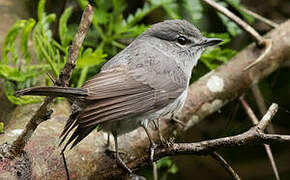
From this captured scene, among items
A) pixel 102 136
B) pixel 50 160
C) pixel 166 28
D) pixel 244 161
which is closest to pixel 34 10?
pixel 166 28

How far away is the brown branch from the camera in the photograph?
185 centimetres

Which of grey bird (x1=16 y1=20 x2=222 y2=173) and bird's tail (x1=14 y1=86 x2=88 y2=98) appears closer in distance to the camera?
bird's tail (x1=14 y1=86 x2=88 y2=98)

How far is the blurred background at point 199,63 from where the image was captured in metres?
3.34

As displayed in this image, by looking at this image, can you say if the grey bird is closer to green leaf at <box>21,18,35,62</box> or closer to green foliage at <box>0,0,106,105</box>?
green foliage at <box>0,0,106,105</box>

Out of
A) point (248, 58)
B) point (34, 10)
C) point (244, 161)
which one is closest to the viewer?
point (248, 58)

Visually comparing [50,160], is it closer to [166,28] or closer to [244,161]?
[166,28]

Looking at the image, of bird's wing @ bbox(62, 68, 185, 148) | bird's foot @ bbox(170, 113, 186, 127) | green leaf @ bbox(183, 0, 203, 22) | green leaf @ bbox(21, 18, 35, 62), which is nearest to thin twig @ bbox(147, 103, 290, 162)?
bird's wing @ bbox(62, 68, 185, 148)

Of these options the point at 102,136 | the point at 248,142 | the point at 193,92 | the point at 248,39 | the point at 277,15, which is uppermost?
the point at 277,15

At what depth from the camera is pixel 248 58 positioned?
361 cm

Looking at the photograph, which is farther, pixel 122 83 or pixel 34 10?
pixel 34 10

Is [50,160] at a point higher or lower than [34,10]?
lower

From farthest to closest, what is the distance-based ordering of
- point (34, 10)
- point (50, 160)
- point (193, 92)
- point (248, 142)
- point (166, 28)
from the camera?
point (34, 10), point (193, 92), point (166, 28), point (50, 160), point (248, 142)

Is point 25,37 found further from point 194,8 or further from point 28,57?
point 194,8

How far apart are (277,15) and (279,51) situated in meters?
1.34
